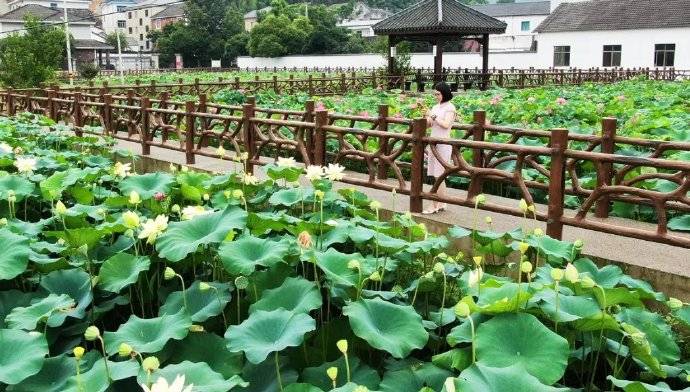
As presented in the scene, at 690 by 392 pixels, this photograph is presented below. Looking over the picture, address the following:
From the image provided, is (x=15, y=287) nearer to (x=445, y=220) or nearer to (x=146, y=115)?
(x=445, y=220)

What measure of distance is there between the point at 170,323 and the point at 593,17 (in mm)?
38171

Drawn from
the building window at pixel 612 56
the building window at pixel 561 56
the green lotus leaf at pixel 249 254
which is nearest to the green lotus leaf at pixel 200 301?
the green lotus leaf at pixel 249 254

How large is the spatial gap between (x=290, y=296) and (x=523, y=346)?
893mm

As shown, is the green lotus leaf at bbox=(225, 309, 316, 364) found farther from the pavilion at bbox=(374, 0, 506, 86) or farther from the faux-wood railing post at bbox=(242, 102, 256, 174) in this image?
the pavilion at bbox=(374, 0, 506, 86)

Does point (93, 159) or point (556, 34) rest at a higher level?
point (556, 34)

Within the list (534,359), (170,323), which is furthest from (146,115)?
(534,359)

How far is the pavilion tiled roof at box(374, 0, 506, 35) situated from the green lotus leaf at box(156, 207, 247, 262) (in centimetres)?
2170

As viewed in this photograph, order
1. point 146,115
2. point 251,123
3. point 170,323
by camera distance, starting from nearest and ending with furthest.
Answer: point 170,323 < point 251,123 < point 146,115

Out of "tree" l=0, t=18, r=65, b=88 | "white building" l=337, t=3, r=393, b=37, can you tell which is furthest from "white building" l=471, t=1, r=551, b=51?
"tree" l=0, t=18, r=65, b=88

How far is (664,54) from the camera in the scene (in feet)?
113

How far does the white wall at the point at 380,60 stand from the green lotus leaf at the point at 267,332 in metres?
34.0

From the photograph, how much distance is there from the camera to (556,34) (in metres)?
37.7

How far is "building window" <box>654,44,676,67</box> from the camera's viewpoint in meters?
34.2

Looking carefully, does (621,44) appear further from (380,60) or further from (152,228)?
(152,228)
